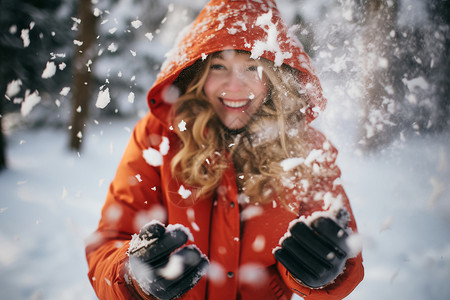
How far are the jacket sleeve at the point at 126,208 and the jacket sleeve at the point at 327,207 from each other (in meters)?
0.79

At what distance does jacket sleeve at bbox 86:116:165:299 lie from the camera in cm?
124

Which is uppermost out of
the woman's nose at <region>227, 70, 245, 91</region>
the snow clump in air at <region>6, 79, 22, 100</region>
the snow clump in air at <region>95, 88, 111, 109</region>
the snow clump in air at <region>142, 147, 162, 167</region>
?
the woman's nose at <region>227, 70, 245, 91</region>

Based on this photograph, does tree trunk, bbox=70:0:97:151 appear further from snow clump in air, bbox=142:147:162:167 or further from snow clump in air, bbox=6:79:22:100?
snow clump in air, bbox=142:147:162:167

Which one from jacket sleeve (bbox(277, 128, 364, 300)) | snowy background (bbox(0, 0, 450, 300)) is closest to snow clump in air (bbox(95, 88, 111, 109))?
snowy background (bbox(0, 0, 450, 300))

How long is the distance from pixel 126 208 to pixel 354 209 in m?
1.76

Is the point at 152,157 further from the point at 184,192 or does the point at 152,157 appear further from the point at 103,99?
the point at 103,99

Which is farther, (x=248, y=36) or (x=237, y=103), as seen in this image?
(x=237, y=103)

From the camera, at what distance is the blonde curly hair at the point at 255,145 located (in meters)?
1.33

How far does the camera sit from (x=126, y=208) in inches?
50.8

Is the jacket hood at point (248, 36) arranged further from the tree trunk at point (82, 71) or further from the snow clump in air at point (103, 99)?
the tree trunk at point (82, 71)

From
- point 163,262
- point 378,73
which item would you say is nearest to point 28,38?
point 163,262

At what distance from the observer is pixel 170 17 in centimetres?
215

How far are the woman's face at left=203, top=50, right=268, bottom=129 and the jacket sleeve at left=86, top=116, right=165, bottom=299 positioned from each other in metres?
0.44

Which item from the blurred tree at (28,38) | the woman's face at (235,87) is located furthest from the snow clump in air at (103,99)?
the blurred tree at (28,38)
